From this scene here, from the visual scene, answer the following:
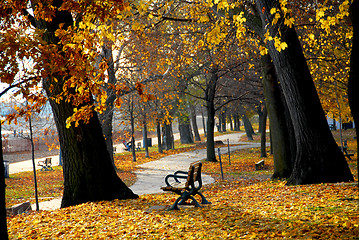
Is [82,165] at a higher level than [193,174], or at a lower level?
higher

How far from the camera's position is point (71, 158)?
28.7 feet

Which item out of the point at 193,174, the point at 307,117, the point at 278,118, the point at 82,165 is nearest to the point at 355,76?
the point at 193,174

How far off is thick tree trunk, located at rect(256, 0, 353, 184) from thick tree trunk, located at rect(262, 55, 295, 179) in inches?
110

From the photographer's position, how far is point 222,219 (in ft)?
19.4

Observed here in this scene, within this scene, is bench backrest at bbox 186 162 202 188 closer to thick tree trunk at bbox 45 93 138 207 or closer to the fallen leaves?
the fallen leaves

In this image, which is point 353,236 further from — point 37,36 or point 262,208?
point 37,36

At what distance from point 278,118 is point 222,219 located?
6317 mm

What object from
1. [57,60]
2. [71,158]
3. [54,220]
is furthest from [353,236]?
[71,158]

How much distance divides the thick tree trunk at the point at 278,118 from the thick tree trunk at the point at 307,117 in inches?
110

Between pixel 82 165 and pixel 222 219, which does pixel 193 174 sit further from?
pixel 82 165

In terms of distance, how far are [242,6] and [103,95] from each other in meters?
6.28

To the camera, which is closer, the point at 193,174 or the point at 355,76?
the point at 355,76

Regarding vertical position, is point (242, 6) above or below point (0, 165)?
above

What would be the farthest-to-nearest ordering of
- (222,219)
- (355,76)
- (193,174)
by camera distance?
1. (193,174)
2. (222,219)
3. (355,76)
